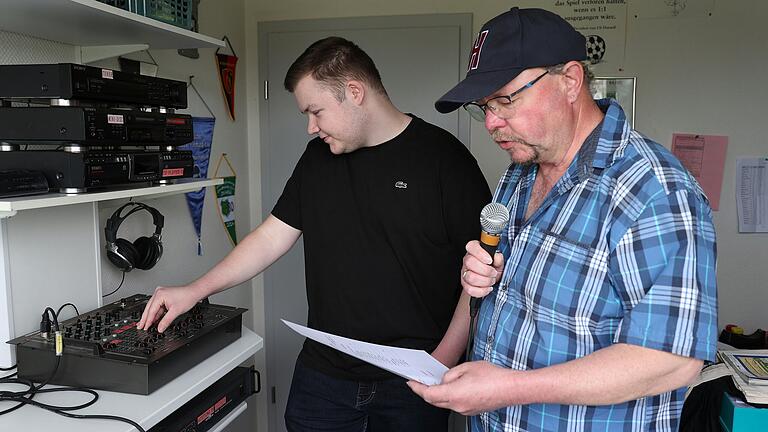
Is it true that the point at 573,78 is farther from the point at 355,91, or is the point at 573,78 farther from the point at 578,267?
the point at 355,91

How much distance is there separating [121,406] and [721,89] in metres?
2.56

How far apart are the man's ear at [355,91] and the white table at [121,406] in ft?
2.60

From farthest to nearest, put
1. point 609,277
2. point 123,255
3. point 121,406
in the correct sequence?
point 123,255, point 121,406, point 609,277

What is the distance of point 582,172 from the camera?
1091 millimetres

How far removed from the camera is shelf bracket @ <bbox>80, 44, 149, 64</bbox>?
1.78 metres

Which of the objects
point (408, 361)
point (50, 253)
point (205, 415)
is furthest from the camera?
point (50, 253)

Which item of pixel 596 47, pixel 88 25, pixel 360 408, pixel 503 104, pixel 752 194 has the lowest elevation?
pixel 360 408

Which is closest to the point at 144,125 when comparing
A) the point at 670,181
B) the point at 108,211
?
the point at 108,211

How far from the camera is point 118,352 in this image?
1379mm

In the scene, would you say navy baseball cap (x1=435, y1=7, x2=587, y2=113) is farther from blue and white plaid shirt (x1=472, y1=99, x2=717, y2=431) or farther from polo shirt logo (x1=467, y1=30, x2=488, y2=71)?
blue and white plaid shirt (x1=472, y1=99, x2=717, y2=431)

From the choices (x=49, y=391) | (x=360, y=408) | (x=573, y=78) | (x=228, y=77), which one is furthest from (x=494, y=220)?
(x=228, y=77)

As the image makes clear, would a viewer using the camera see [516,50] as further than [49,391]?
No

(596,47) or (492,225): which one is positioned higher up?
(596,47)

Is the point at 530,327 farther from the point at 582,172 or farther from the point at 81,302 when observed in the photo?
the point at 81,302
